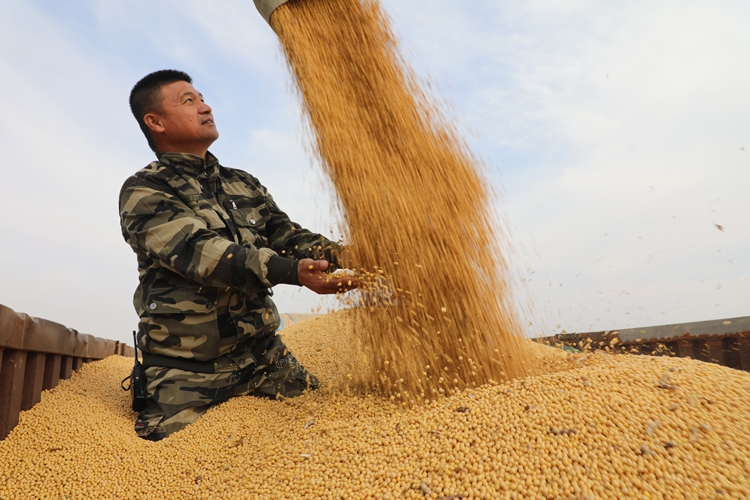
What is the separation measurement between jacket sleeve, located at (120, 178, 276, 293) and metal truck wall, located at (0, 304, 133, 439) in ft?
2.00

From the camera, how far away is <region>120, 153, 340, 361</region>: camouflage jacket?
87.4 inches

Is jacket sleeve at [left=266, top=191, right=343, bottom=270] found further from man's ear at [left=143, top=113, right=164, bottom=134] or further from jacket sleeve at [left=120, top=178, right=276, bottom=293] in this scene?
man's ear at [left=143, top=113, right=164, bottom=134]

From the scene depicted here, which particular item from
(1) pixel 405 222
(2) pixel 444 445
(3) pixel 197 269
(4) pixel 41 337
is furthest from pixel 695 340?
(4) pixel 41 337

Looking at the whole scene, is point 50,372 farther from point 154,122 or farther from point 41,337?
point 154,122

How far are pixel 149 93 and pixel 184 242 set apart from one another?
101cm

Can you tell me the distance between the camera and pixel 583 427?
5.11ft

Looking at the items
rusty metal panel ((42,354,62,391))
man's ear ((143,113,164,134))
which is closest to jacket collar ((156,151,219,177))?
man's ear ((143,113,164,134))

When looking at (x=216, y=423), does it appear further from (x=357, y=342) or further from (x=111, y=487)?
(x=357, y=342)

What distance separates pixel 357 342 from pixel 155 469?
3.16 feet

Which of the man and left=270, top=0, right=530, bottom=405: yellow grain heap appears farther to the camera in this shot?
the man

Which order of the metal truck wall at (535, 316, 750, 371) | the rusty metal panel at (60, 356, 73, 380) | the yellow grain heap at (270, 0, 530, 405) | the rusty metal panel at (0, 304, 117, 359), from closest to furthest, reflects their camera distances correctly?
the yellow grain heap at (270, 0, 530, 405)
the rusty metal panel at (0, 304, 117, 359)
the rusty metal panel at (60, 356, 73, 380)
the metal truck wall at (535, 316, 750, 371)

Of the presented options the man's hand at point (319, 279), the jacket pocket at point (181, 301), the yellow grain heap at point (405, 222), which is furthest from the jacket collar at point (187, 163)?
the man's hand at point (319, 279)

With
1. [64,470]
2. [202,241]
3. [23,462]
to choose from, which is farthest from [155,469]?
[202,241]

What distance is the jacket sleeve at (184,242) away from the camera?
2201mm
